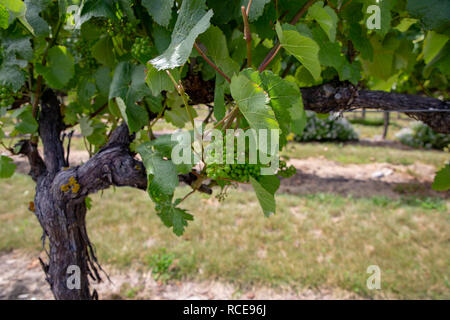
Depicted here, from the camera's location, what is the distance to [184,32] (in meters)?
0.58

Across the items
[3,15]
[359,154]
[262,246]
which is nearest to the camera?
[3,15]

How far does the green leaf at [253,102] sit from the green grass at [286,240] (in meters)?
1.98

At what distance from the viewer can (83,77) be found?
4.25 ft

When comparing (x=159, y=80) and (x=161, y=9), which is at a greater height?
(x=161, y=9)

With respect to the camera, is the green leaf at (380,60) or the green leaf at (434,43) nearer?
the green leaf at (434,43)

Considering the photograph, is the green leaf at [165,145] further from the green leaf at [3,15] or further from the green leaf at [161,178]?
the green leaf at [3,15]

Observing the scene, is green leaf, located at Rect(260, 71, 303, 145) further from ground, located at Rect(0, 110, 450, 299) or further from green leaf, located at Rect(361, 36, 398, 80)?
ground, located at Rect(0, 110, 450, 299)

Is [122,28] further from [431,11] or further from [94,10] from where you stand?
[431,11]

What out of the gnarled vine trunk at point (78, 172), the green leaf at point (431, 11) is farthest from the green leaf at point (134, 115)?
the green leaf at point (431, 11)

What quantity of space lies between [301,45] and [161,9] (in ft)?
1.04

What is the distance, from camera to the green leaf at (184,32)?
20.3 inches

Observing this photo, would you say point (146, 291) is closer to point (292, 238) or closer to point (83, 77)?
point (292, 238)

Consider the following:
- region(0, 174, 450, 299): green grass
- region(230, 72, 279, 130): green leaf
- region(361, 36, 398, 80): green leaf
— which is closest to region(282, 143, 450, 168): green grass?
region(0, 174, 450, 299): green grass

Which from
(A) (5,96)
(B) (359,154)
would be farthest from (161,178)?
(B) (359,154)
